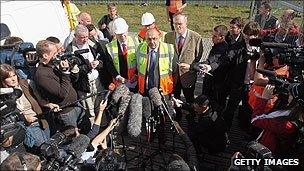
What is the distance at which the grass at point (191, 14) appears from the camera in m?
13.0

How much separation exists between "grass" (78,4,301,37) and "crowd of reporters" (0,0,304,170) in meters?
6.58

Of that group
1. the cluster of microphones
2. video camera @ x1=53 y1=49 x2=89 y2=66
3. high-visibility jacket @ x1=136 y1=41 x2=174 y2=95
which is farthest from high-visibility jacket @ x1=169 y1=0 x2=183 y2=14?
the cluster of microphones

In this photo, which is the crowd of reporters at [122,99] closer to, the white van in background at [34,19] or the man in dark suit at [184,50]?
the man in dark suit at [184,50]

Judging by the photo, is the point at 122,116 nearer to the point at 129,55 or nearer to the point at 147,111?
the point at 147,111

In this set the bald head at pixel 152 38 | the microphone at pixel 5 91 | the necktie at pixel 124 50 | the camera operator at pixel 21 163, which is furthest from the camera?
the necktie at pixel 124 50

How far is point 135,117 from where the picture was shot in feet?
13.4

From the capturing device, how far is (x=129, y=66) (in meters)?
5.38

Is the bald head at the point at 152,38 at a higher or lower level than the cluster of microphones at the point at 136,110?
higher

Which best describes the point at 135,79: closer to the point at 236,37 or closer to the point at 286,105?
the point at 236,37

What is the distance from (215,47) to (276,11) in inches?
186

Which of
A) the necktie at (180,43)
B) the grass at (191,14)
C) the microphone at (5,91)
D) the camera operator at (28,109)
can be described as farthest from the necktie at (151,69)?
the grass at (191,14)

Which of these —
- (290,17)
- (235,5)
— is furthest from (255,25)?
(235,5)

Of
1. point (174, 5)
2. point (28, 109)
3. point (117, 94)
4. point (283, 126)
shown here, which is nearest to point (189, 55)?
point (117, 94)

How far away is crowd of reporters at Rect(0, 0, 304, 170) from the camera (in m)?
3.72
